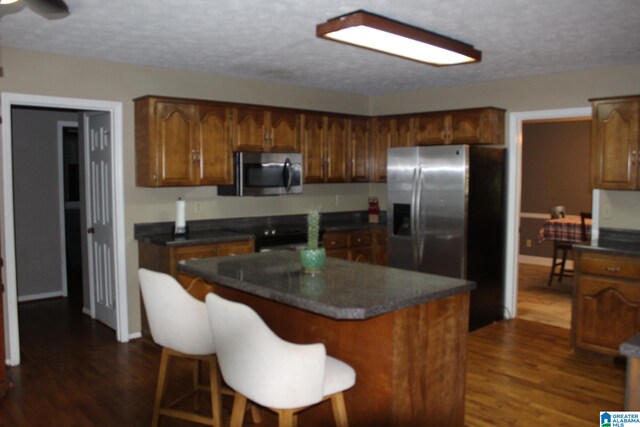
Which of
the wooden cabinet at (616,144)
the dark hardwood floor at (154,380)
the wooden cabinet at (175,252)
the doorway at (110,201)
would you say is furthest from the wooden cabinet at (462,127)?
the doorway at (110,201)

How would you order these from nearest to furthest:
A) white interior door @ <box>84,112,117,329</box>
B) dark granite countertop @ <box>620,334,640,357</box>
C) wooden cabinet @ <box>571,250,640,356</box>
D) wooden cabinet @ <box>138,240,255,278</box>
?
dark granite countertop @ <box>620,334,640,357</box>, wooden cabinet @ <box>571,250,640,356</box>, wooden cabinet @ <box>138,240,255,278</box>, white interior door @ <box>84,112,117,329</box>

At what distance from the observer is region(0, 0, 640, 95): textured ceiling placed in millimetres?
3098

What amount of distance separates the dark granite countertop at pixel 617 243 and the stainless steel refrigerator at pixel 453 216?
3.15 ft

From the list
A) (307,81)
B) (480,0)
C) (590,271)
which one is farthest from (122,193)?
(590,271)

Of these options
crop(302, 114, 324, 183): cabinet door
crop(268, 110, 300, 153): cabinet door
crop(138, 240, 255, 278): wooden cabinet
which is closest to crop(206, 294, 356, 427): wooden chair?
crop(138, 240, 255, 278): wooden cabinet

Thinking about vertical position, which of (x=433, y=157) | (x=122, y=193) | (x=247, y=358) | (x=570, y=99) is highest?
(x=570, y=99)

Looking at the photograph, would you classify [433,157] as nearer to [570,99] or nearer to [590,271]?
[570,99]

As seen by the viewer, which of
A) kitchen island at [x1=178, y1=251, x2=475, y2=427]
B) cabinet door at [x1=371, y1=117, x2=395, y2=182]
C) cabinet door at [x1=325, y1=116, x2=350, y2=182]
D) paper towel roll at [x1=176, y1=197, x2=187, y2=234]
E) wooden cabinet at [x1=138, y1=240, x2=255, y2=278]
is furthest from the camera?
cabinet door at [x1=371, y1=117, x2=395, y2=182]

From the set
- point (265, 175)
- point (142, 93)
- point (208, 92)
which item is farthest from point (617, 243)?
point (142, 93)

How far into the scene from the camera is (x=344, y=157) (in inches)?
241

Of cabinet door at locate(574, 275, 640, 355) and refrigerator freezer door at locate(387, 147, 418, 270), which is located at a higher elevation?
refrigerator freezer door at locate(387, 147, 418, 270)

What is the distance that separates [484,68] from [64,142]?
5302mm

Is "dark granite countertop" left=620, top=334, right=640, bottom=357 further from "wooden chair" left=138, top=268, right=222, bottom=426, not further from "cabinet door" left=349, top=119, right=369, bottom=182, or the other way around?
"cabinet door" left=349, top=119, right=369, bottom=182

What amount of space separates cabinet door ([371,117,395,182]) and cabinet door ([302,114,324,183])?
0.78 meters
